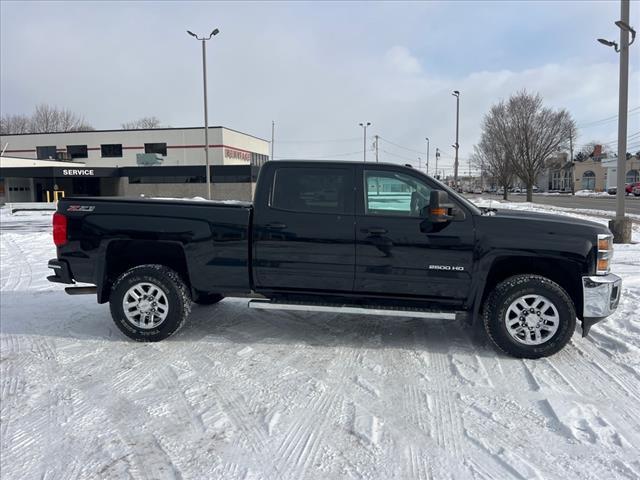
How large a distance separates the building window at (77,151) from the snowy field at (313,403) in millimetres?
50890

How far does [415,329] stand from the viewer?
555 cm

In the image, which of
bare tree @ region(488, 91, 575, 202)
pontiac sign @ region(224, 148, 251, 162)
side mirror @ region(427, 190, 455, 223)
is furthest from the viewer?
pontiac sign @ region(224, 148, 251, 162)

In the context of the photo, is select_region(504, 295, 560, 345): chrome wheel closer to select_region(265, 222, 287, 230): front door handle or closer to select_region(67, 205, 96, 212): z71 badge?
select_region(265, 222, 287, 230): front door handle

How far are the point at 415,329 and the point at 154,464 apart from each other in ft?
11.4

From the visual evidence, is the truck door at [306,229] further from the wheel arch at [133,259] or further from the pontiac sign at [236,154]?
the pontiac sign at [236,154]

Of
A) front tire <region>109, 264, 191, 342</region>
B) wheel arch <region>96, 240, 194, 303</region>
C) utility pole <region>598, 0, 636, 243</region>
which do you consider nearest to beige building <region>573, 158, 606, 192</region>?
utility pole <region>598, 0, 636, 243</region>

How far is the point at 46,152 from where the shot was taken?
50.8m

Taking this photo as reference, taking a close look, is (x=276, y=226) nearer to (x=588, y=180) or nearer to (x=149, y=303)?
(x=149, y=303)

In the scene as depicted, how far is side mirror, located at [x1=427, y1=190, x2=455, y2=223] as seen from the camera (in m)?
4.40

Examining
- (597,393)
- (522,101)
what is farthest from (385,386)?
(522,101)

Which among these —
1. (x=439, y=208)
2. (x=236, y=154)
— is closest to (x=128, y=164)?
(x=236, y=154)

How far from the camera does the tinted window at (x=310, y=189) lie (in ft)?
15.8

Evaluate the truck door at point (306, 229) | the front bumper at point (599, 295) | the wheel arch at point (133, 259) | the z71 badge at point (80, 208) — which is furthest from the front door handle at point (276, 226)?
the front bumper at point (599, 295)

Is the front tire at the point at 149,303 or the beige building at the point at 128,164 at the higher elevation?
the beige building at the point at 128,164
